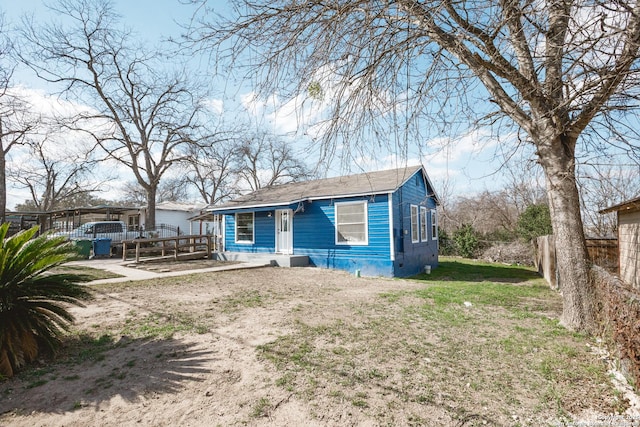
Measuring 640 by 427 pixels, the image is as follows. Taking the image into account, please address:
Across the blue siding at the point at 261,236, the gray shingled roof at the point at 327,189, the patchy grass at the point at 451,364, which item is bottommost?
the patchy grass at the point at 451,364

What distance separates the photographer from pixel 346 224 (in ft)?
39.9

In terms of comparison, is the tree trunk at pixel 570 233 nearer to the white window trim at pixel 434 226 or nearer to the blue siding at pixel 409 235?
the blue siding at pixel 409 235

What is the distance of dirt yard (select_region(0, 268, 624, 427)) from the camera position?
2.68 metres

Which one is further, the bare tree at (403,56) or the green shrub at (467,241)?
the green shrub at (467,241)

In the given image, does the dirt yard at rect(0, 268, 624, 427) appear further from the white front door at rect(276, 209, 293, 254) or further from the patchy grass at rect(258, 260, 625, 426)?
the white front door at rect(276, 209, 293, 254)

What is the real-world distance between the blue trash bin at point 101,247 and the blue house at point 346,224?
5.97m

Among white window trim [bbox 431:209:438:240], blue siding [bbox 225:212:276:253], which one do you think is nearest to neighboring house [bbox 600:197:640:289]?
white window trim [bbox 431:209:438:240]

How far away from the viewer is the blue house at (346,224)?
11398 mm

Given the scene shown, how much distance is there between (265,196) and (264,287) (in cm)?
775

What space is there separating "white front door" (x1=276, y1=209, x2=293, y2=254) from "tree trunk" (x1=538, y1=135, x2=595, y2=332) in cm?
998

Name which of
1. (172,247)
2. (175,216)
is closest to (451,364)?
(172,247)

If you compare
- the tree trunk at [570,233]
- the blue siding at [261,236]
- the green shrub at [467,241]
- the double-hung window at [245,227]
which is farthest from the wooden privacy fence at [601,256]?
the double-hung window at [245,227]

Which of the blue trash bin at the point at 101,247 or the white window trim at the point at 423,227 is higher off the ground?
the white window trim at the point at 423,227

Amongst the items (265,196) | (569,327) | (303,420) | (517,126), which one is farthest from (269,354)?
(265,196)
